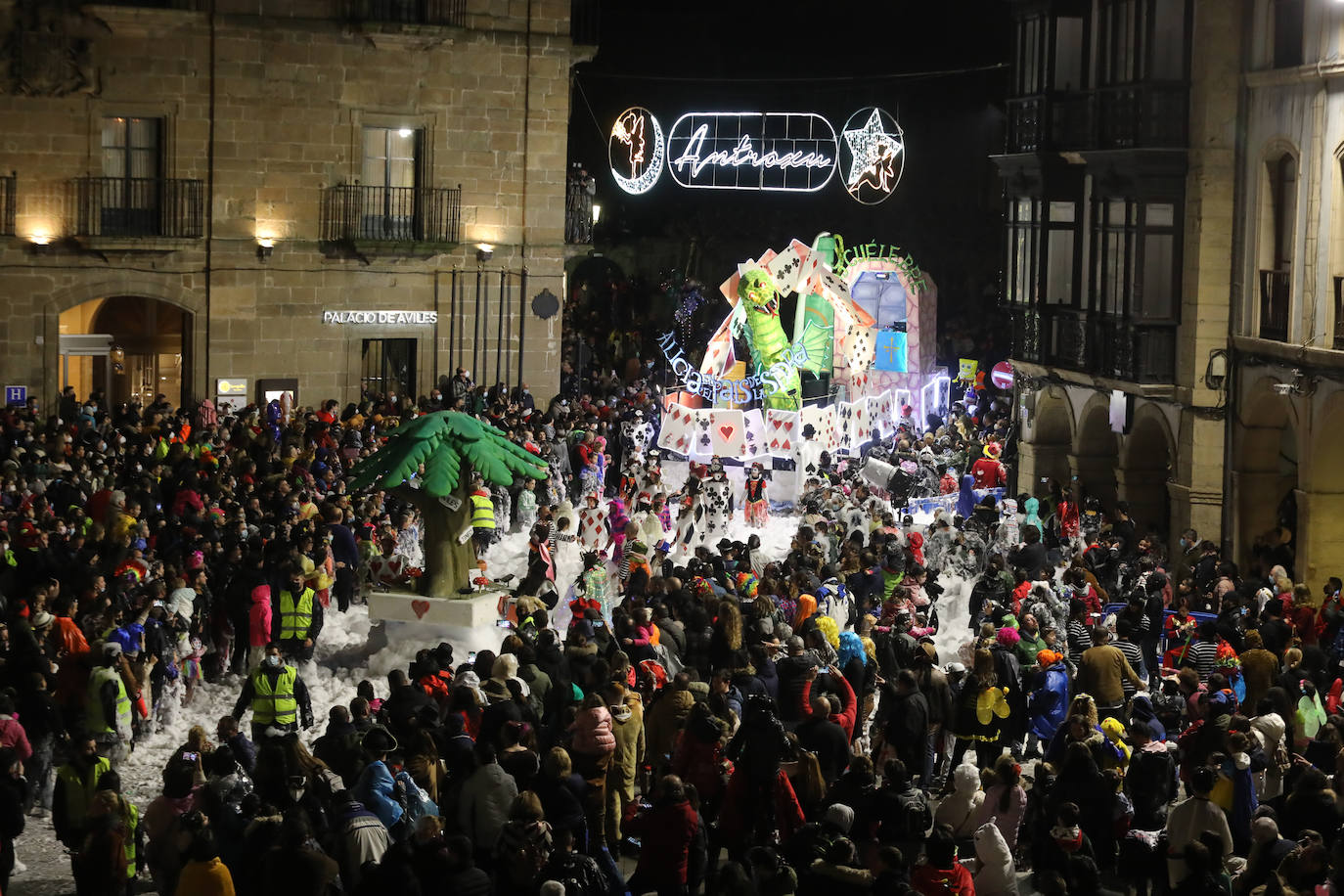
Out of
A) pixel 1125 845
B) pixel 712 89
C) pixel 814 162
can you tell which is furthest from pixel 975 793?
pixel 712 89

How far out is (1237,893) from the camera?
12.2 m

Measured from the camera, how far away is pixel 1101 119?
2766 centimetres

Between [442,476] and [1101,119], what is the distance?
12640mm

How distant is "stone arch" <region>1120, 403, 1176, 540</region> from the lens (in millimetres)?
27797

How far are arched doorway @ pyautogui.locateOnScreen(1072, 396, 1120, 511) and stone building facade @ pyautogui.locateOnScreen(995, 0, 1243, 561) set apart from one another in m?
0.02

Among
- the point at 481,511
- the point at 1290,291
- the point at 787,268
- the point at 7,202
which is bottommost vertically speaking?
the point at 481,511

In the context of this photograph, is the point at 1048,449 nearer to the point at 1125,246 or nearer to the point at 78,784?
the point at 1125,246

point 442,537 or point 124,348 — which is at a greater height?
point 124,348

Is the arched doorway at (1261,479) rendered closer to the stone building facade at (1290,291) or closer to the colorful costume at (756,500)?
the stone building facade at (1290,291)

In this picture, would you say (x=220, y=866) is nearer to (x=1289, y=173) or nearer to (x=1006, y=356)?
(x=1289, y=173)

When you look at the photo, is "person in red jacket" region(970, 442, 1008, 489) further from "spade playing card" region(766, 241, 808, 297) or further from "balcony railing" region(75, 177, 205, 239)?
"balcony railing" region(75, 177, 205, 239)

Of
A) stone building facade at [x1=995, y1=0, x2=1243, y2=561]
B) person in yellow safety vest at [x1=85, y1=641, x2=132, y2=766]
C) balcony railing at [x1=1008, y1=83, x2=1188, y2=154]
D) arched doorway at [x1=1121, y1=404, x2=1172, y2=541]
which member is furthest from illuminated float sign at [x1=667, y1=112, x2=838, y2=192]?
person in yellow safety vest at [x1=85, y1=641, x2=132, y2=766]

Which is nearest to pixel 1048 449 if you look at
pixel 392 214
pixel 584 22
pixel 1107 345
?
pixel 1107 345

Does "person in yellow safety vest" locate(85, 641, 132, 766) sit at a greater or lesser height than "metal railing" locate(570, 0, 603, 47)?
lesser
